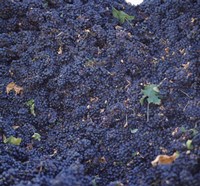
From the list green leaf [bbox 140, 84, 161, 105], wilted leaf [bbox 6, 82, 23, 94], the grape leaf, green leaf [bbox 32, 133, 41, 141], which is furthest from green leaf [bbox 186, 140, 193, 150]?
wilted leaf [bbox 6, 82, 23, 94]

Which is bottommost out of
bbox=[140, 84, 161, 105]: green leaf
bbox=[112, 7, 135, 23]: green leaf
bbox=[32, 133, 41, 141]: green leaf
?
bbox=[32, 133, 41, 141]: green leaf

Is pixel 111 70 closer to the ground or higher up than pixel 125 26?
closer to the ground

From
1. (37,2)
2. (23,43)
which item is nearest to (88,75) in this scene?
(23,43)

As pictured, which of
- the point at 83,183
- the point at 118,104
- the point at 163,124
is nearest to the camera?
the point at 83,183

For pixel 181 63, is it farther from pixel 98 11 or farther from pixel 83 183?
pixel 83 183

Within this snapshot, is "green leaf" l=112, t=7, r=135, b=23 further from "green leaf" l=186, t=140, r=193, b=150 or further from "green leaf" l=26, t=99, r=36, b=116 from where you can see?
"green leaf" l=186, t=140, r=193, b=150

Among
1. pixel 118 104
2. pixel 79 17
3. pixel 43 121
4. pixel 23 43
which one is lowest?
pixel 43 121

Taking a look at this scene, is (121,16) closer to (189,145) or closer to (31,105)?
(31,105)
